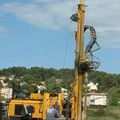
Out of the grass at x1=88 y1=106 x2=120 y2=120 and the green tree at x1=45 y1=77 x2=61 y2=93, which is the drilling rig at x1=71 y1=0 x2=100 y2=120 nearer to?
the grass at x1=88 y1=106 x2=120 y2=120

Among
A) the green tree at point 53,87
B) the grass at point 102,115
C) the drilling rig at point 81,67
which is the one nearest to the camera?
the drilling rig at point 81,67

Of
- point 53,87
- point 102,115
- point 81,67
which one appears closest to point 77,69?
point 81,67

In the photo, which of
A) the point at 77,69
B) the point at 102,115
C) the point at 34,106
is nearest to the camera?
the point at 77,69

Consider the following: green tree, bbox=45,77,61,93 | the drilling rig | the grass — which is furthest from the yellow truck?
green tree, bbox=45,77,61,93

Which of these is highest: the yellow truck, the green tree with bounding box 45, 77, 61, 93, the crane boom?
the green tree with bounding box 45, 77, 61, 93

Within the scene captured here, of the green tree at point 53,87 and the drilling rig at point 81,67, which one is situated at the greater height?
the green tree at point 53,87

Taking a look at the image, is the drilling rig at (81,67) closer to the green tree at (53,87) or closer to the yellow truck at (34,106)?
the yellow truck at (34,106)

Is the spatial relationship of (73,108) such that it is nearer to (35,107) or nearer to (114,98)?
(35,107)

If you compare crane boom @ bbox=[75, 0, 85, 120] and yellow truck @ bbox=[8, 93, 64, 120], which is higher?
crane boom @ bbox=[75, 0, 85, 120]

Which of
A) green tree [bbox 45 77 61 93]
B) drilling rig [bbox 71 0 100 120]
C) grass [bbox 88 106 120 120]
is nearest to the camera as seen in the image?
drilling rig [bbox 71 0 100 120]

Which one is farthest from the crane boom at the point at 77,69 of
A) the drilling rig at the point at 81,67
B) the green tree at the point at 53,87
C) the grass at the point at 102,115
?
the green tree at the point at 53,87

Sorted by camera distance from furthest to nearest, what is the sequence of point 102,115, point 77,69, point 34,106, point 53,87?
point 53,87 < point 102,115 < point 34,106 < point 77,69

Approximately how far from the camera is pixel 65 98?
98.8 ft

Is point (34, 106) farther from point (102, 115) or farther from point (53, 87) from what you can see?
point (53, 87)
